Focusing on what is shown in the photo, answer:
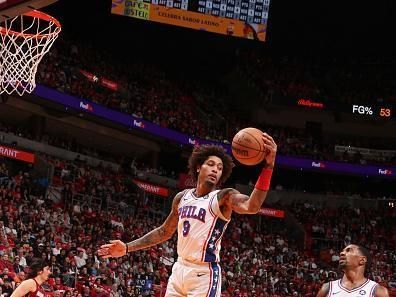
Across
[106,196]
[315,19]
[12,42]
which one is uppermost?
[315,19]

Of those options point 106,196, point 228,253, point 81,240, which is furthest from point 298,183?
point 81,240

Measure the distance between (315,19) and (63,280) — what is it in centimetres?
2161

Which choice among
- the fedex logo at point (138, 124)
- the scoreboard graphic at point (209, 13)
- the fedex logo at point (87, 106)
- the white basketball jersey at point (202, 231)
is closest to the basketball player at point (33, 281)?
the white basketball jersey at point (202, 231)

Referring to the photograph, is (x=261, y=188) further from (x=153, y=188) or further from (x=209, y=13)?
(x=209, y=13)

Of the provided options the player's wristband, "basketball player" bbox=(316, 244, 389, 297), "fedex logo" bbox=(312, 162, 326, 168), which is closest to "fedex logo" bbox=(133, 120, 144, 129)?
"fedex logo" bbox=(312, 162, 326, 168)

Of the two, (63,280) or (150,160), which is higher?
(150,160)

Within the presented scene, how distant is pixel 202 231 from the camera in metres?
Answer: 5.16

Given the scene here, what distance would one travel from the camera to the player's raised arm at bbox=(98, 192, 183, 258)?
555 centimetres

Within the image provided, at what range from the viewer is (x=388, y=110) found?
97.3ft

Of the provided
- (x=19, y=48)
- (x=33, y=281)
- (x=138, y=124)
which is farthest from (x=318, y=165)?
(x=33, y=281)

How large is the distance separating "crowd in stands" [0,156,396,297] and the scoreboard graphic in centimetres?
555

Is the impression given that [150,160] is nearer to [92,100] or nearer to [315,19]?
[92,100]

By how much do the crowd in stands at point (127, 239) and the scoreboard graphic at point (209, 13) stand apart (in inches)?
219

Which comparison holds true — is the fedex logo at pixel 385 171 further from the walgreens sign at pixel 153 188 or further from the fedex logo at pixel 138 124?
the fedex logo at pixel 138 124
